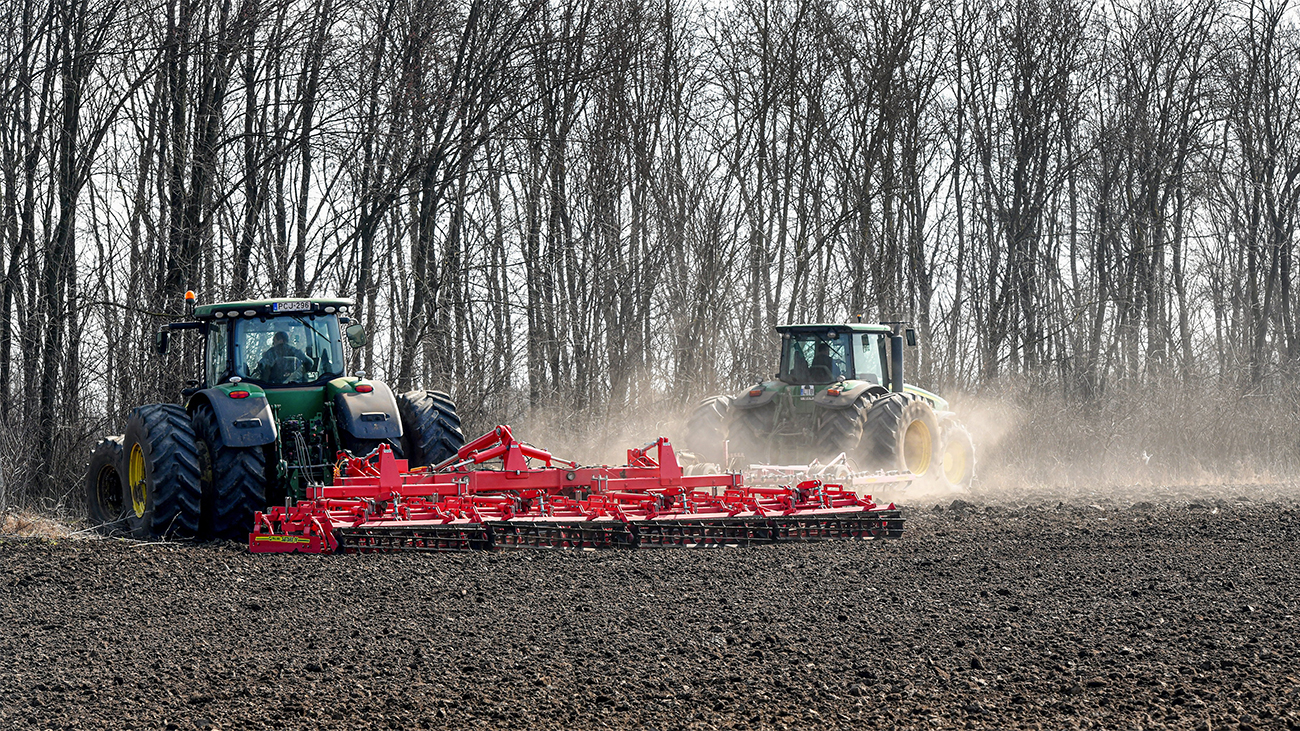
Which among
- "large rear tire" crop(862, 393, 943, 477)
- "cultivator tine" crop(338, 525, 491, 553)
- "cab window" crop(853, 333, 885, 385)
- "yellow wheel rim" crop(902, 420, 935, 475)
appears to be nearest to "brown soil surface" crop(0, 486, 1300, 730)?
"cultivator tine" crop(338, 525, 491, 553)

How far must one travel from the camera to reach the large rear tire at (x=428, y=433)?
1162cm

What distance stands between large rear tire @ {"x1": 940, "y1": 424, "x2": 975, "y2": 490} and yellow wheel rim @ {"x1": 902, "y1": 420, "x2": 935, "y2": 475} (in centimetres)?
77

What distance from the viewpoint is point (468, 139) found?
714 inches

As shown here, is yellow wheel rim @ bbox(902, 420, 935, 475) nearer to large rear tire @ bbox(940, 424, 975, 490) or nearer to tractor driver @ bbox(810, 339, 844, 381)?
large rear tire @ bbox(940, 424, 975, 490)

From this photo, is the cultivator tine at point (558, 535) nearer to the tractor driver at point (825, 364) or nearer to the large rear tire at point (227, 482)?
the large rear tire at point (227, 482)

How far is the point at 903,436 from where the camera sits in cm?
1380

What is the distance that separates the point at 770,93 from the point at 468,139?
744 cm

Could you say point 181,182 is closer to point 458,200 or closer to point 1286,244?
point 458,200

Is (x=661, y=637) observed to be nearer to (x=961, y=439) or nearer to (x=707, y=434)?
(x=707, y=434)

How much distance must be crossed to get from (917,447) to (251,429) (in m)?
7.46

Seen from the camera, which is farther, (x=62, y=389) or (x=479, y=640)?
(x=62, y=389)

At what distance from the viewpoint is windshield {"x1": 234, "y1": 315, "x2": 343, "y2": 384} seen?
36.1 ft

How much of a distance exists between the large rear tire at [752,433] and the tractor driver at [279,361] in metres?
4.96

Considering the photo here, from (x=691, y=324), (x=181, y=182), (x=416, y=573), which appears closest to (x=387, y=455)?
(x=416, y=573)
